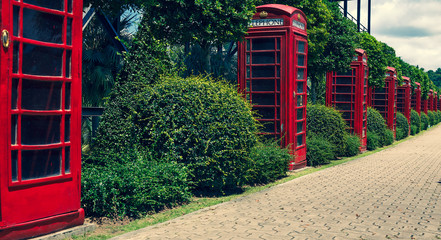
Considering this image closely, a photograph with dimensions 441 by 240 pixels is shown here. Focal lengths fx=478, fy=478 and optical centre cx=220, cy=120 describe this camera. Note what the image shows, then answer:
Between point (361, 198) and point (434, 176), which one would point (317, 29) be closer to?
point (434, 176)

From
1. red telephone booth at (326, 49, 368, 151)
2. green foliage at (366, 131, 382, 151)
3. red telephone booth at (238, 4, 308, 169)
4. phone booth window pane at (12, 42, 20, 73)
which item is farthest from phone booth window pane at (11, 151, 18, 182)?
green foliage at (366, 131, 382, 151)

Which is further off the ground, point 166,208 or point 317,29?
point 317,29

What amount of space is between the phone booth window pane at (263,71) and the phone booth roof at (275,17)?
3.27ft

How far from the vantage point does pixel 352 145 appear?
54.7 feet

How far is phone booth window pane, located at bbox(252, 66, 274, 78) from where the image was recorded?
1211 cm

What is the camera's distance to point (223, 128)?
339 inches

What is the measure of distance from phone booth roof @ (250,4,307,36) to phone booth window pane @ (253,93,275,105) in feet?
5.55

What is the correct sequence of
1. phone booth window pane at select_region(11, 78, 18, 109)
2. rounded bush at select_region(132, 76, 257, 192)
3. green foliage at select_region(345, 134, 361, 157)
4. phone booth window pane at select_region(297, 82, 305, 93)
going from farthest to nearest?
green foliage at select_region(345, 134, 361, 157) → phone booth window pane at select_region(297, 82, 305, 93) → rounded bush at select_region(132, 76, 257, 192) → phone booth window pane at select_region(11, 78, 18, 109)

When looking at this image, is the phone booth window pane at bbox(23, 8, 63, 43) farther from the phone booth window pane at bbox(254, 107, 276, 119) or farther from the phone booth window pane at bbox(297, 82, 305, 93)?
the phone booth window pane at bbox(297, 82, 305, 93)

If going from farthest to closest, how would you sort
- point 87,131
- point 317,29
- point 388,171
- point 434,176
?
point 87,131 < point 317,29 < point 388,171 < point 434,176

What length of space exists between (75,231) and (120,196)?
927 millimetres

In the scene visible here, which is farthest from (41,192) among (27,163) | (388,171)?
(388,171)

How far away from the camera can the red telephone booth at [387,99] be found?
2609 centimetres

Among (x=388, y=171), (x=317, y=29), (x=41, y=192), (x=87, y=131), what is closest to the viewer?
(x=41, y=192)
